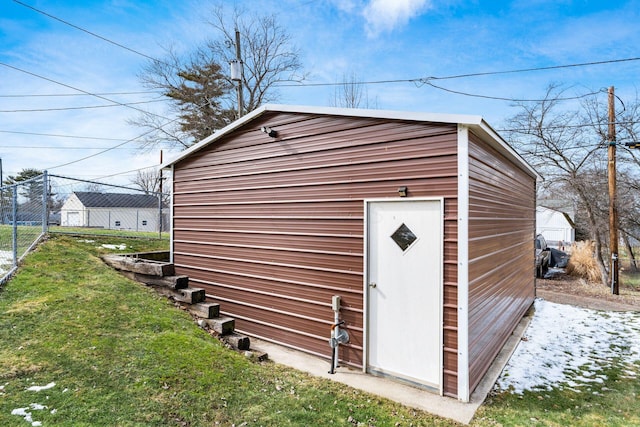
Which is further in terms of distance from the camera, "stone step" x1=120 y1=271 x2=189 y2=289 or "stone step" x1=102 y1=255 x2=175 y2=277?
"stone step" x1=102 y1=255 x2=175 y2=277

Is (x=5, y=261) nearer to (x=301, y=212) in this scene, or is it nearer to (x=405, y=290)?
(x=301, y=212)

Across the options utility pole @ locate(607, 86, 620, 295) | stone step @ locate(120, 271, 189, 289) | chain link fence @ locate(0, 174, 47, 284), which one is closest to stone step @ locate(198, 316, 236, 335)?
stone step @ locate(120, 271, 189, 289)

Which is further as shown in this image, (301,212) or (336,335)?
(301,212)

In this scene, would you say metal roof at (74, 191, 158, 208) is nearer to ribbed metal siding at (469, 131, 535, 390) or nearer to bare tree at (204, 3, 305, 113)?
bare tree at (204, 3, 305, 113)

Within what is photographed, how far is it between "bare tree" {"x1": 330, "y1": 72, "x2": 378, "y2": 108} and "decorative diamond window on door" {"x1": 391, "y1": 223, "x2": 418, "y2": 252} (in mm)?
12000

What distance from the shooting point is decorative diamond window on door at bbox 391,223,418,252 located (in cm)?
360

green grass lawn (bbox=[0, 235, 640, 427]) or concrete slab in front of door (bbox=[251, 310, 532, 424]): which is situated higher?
green grass lawn (bbox=[0, 235, 640, 427])

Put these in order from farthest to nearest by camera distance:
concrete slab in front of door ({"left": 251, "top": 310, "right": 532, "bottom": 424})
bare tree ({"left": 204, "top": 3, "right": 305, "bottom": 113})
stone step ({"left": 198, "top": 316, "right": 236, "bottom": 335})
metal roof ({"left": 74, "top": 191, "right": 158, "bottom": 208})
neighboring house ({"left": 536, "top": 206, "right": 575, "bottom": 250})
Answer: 1. metal roof ({"left": 74, "top": 191, "right": 158, "bottom": 208})
2. neighboring house ({"left": 536, "top": 206, "right": 575, "bottom": 250})
3. bare tree ({"left": 204, "top": 3, "right": 305, "bottom": 113})
4. stone step ({"left": 198, "top": 316, "right": 236, "bottom": 335})
5. concrete slab in front of door ({"left": 251, "top": 310, "right": 532, "bottom": 424})

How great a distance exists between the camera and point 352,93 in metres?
15.0

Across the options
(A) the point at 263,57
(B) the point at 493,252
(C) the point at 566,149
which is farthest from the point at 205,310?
(A) the point at 263,57

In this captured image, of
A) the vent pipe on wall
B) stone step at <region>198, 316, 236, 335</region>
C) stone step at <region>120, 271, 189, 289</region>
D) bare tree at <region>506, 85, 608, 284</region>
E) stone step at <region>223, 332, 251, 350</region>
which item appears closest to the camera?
the vent pipe on wall

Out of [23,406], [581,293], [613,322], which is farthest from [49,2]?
[581,293]

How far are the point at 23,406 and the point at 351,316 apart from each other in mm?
3012

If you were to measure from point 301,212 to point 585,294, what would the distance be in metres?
9.35
